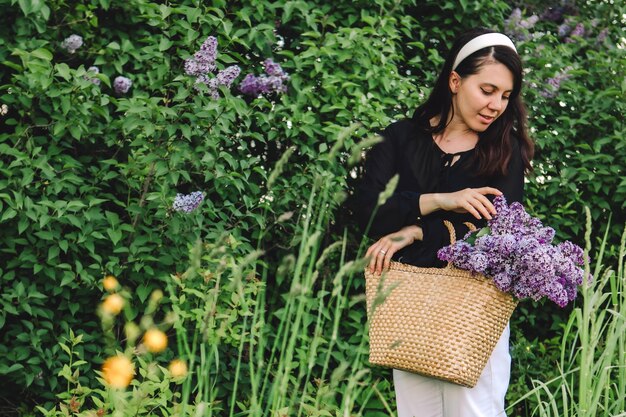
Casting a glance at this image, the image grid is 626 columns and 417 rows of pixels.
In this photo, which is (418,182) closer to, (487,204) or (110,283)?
(487,204)

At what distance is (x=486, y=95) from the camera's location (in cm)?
293

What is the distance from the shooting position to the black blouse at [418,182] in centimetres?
288

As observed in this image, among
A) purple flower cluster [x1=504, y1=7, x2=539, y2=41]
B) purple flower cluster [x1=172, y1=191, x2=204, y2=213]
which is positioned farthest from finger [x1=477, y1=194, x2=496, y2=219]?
purple flower cluster [x1=504, y1=7, x2=539, y2=41]

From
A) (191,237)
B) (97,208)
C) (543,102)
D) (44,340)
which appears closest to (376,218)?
(191,237)

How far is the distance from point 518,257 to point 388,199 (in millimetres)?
499

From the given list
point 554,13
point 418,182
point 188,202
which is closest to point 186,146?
point 188,202

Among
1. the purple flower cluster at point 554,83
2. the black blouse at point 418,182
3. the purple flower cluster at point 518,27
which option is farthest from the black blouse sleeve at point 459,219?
the purple flower cluster at point 518,27

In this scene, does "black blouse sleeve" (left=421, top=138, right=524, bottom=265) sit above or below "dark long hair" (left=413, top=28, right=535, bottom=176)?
below

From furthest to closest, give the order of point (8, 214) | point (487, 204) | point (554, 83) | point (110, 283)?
point (554, 83) → point (8, 214) → point (487, 204) → point (110, 283)

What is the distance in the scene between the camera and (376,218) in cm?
299

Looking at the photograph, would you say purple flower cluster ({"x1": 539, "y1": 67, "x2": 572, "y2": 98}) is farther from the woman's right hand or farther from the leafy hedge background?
the woman's right hand

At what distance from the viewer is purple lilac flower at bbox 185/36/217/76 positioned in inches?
143

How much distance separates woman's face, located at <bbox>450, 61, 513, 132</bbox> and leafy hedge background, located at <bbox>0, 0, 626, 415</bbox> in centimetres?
55

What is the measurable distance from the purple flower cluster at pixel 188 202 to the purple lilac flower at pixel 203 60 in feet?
1.68
